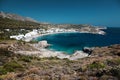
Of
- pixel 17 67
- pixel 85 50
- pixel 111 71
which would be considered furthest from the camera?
pixel 85 50

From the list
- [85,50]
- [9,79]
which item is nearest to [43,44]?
[85,50]

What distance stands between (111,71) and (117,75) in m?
0.74

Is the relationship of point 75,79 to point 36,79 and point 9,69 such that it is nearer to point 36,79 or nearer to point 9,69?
point 36,79

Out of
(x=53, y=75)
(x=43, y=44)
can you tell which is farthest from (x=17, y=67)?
(x=43, y=44)

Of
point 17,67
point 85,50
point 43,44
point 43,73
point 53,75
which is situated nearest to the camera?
point 53,75

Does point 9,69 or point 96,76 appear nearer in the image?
point 96,76

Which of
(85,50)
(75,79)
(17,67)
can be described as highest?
(75,79)

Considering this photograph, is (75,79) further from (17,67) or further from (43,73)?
(17,67)

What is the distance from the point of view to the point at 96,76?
9.95 m

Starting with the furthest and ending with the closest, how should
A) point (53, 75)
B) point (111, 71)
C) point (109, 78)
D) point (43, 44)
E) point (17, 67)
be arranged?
point (43, 44) → point (17, 67) → point (53, 75) → point (111, 71) → point (109, 78)

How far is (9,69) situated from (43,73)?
20.8ft

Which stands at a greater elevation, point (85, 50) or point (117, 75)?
point (117, 75)

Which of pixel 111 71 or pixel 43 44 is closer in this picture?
pixel 111 71

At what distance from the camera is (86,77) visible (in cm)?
986
